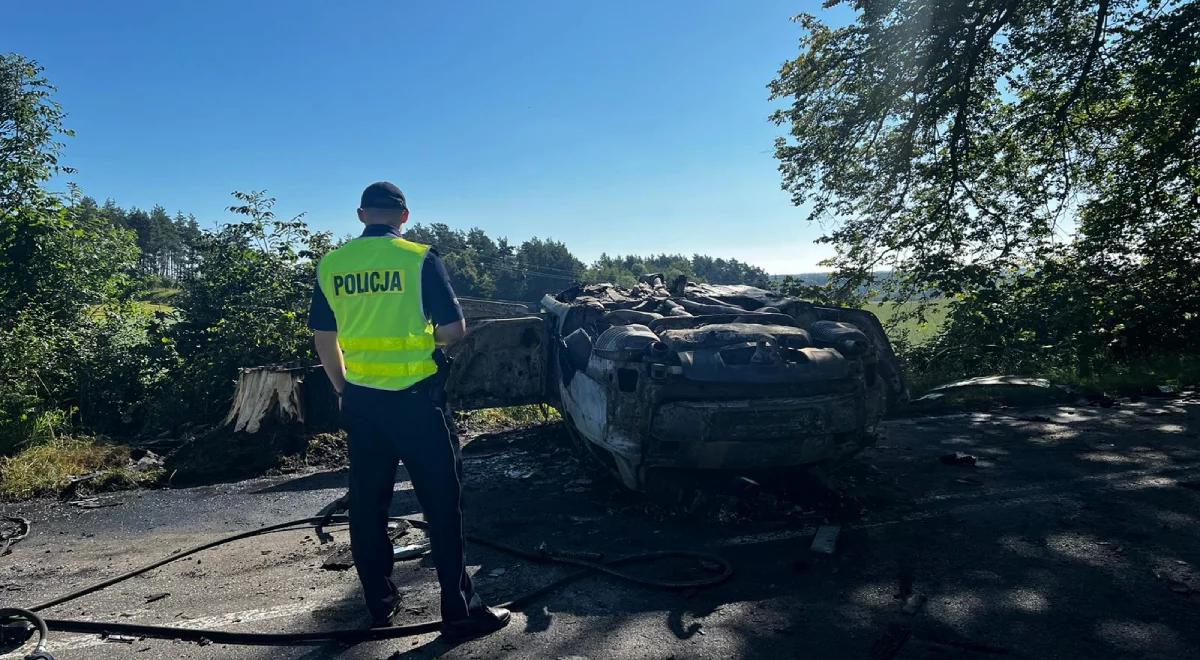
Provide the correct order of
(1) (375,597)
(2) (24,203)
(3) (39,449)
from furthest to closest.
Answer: (2) (24,203) → (3) (39,449) → (1) (375,597)

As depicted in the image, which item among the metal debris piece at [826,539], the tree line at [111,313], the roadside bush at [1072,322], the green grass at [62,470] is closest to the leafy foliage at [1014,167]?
the roadside bush at [1072,322]

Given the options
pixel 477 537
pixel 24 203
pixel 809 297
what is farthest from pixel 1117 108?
pixel 24 203

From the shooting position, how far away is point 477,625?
281cm

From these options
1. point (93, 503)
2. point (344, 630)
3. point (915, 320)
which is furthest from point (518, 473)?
point (915, 320)

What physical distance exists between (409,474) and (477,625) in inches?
28.1

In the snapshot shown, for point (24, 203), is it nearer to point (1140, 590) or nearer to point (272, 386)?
point (272, 386)

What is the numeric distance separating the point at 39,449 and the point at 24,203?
491 cm

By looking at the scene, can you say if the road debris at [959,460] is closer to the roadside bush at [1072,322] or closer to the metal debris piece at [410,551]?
the metal debris piece at [410,551]

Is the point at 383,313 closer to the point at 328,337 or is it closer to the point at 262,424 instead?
the point at 328,337

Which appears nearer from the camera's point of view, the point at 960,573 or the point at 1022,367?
the point at 960,573

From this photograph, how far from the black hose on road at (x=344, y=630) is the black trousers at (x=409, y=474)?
161 mm

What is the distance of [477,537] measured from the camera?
406 centimetres

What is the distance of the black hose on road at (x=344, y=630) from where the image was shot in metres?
2.79

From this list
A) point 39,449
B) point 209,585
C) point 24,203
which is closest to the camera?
point 209,585
